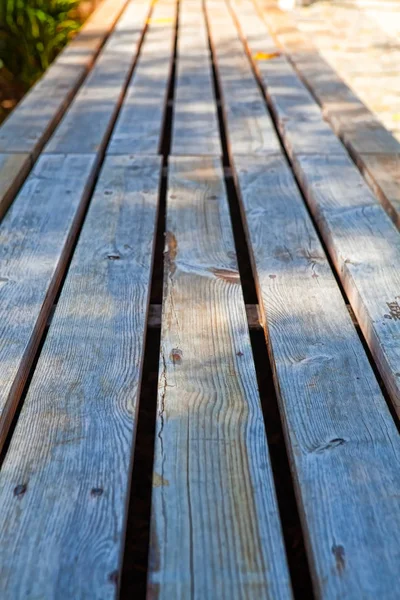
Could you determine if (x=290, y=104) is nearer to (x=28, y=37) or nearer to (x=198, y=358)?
(x=198, y=358)

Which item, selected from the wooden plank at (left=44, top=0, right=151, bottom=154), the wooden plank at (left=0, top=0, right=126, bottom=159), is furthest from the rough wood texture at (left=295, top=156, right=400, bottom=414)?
the wooden plank at (left=0, top=0, right=126, bottom=159)

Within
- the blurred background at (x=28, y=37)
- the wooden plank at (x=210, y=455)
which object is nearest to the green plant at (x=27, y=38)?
the blurred background at (x=28, y=37)

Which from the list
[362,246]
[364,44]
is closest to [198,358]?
[362,246]

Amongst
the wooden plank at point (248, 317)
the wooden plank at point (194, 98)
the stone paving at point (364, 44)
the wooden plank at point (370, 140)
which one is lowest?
the stone paving at point (364, 44)

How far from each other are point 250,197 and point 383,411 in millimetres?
976

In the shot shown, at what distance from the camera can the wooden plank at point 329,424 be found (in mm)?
→ 950

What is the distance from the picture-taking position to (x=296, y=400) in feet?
4.02

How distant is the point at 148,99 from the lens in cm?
299

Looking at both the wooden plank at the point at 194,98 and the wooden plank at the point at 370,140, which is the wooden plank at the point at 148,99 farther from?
the wooden plank at the point at 370,140

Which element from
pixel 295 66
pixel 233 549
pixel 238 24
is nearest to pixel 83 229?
pixel 233 549

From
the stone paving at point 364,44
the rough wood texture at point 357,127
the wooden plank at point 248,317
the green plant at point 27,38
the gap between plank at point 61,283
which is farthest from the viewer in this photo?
the green plant at point 27,38

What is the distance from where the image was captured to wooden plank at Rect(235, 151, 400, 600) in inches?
37.4

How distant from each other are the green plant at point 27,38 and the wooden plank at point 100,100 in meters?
0.85

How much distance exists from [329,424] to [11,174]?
1321mm
